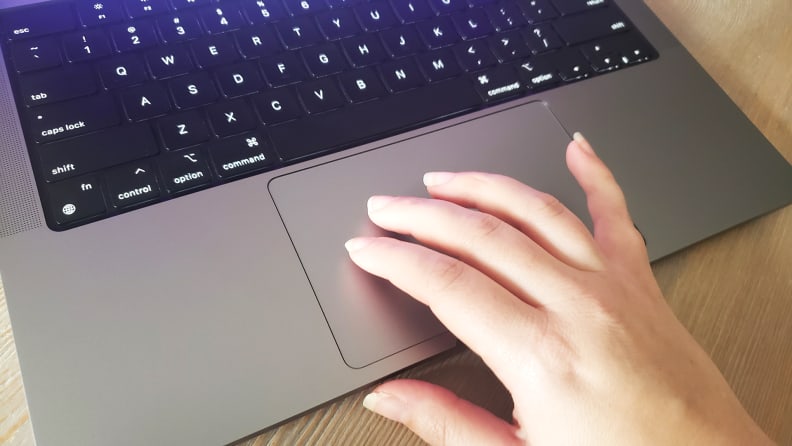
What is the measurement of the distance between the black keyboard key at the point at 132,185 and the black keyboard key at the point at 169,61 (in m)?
0.09

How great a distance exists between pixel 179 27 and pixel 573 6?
0.37 meters

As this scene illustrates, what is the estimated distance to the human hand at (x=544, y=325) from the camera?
0.35 metres

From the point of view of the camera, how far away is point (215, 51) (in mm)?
484

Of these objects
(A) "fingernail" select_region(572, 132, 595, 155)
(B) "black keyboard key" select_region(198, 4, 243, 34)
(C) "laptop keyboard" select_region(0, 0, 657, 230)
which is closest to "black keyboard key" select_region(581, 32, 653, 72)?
(C) "laptop keyboard" select_region(0, 0, 657, 230)

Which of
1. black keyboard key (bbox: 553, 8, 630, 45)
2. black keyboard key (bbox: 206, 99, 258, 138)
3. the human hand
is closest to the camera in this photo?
the human hand

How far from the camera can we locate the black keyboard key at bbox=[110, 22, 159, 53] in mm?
471

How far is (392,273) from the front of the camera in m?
0.40

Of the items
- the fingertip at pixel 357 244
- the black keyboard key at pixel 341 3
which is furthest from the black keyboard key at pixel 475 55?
the fingertip at pixel 357 244

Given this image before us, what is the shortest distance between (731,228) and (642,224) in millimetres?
86

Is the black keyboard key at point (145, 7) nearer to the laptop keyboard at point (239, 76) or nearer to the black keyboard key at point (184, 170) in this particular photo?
the laptop keyboard at point (239, 76)

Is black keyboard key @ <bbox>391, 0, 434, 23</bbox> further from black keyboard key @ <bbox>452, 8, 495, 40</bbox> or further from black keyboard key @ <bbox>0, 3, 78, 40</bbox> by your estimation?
black keyboard key @ <bbox>0, 3, 78, 40</bbox>

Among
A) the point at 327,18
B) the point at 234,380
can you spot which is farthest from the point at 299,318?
the point at 327,18

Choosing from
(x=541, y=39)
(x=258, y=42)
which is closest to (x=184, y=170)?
(x=258, y=42)

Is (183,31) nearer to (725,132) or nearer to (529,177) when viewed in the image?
(529,177)
